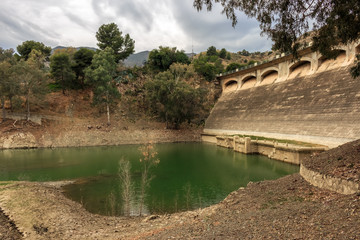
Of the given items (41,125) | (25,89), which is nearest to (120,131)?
(41,125)

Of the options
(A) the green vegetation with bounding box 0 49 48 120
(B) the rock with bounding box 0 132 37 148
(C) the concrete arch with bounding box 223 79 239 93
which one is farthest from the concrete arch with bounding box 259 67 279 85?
(B) the rock with bounding box 0 132 37 148

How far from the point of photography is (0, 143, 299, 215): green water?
39.7ft

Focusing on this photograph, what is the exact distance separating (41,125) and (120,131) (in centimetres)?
1115

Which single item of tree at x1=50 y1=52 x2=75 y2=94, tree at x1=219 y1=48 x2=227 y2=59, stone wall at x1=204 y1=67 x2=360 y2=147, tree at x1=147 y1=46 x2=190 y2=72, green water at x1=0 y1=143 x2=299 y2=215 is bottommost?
green water at x1=0 y1=143 x2=299 y2=215

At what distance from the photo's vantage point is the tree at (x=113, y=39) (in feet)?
171

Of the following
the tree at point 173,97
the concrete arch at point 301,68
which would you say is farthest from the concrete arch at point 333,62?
the tree at point 173,97

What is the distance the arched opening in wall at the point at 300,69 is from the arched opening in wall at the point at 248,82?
7652mm

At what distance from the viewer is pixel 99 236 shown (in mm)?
7695

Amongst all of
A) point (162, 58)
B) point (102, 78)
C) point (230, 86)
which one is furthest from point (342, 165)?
point (162, 58)

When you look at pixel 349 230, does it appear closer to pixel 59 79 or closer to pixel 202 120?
pixel 202 120

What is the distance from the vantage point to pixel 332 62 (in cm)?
2783

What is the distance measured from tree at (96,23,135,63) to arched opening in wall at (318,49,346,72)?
39825mm

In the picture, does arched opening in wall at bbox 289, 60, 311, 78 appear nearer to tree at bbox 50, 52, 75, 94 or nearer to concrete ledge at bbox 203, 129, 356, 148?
Answer: concrete ledge at bbox 203, 129, 356, 148

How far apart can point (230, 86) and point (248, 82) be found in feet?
17.5
